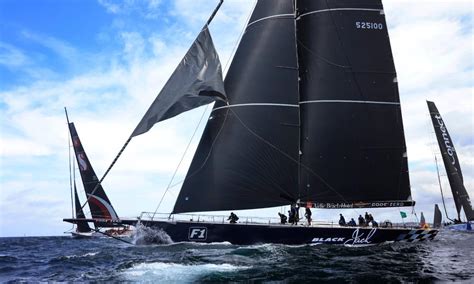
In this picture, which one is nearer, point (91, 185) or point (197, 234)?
point (197, 234)

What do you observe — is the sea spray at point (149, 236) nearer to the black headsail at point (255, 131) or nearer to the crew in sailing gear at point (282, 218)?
the black headsail at point (255, 131)

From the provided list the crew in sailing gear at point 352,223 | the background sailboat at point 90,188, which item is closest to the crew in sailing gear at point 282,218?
the crew in sailing gear at point 352,223

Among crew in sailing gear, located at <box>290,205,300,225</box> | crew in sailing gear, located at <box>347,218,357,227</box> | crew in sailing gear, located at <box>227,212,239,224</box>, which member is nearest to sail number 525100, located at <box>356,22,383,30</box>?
crew in sailing gear, located at <box>347,218,357,227</box>

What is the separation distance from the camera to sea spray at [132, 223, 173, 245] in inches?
916

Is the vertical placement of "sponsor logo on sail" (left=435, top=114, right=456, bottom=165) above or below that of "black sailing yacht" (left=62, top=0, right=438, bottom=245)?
above

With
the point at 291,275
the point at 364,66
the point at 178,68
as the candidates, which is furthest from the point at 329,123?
the point at 291,275

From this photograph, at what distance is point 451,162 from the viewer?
59.5 meters

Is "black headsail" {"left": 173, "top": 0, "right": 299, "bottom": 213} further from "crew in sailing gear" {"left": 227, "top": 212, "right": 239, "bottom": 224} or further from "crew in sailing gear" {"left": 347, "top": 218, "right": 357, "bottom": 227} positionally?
"crew in sailing gear" {"left": 347, "top": 218, "right": 357, "bottom": 227}

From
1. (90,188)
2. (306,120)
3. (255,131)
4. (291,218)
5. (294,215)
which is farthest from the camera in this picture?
(90,188)

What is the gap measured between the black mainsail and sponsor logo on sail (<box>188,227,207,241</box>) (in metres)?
1.44

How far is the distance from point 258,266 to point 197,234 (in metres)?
6.67

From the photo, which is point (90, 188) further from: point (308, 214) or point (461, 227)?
point (461, 227)

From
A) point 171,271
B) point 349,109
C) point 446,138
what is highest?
point 446,138

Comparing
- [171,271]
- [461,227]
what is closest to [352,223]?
[171,271]
